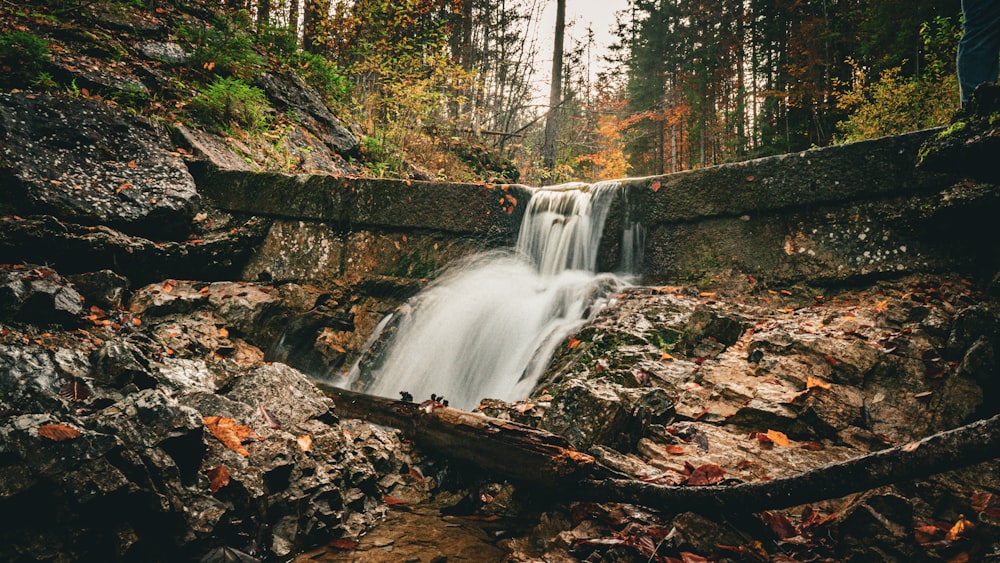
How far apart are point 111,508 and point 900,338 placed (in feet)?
13.9

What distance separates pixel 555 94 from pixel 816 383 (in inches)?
509

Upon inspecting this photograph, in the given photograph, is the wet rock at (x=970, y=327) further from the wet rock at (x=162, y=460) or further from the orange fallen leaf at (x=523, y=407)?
the wet rock at (x=162, y=460)

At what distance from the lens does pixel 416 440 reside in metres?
3.02

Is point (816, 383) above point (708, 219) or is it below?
below

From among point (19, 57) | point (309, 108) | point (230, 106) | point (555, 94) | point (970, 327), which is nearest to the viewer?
point (970, 327)

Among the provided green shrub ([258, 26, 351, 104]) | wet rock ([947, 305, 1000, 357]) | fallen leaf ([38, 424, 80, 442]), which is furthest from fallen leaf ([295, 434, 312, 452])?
green shrub ([258, 26, 351, 104])

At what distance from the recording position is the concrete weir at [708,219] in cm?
400

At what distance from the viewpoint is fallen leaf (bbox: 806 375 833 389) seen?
2.75 meters

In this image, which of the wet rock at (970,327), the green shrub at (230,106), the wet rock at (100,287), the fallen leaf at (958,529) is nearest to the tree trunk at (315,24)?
the green shrub at (230,106)

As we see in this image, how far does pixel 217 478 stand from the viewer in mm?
2057

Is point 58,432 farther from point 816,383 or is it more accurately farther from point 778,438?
point 816,383

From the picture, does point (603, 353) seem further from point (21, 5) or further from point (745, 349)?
point (21, 5)

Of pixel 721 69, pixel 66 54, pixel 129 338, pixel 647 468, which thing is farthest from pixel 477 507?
Result: pixel 721 69

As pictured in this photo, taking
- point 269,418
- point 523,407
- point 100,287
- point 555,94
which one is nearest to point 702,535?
point 523,407
